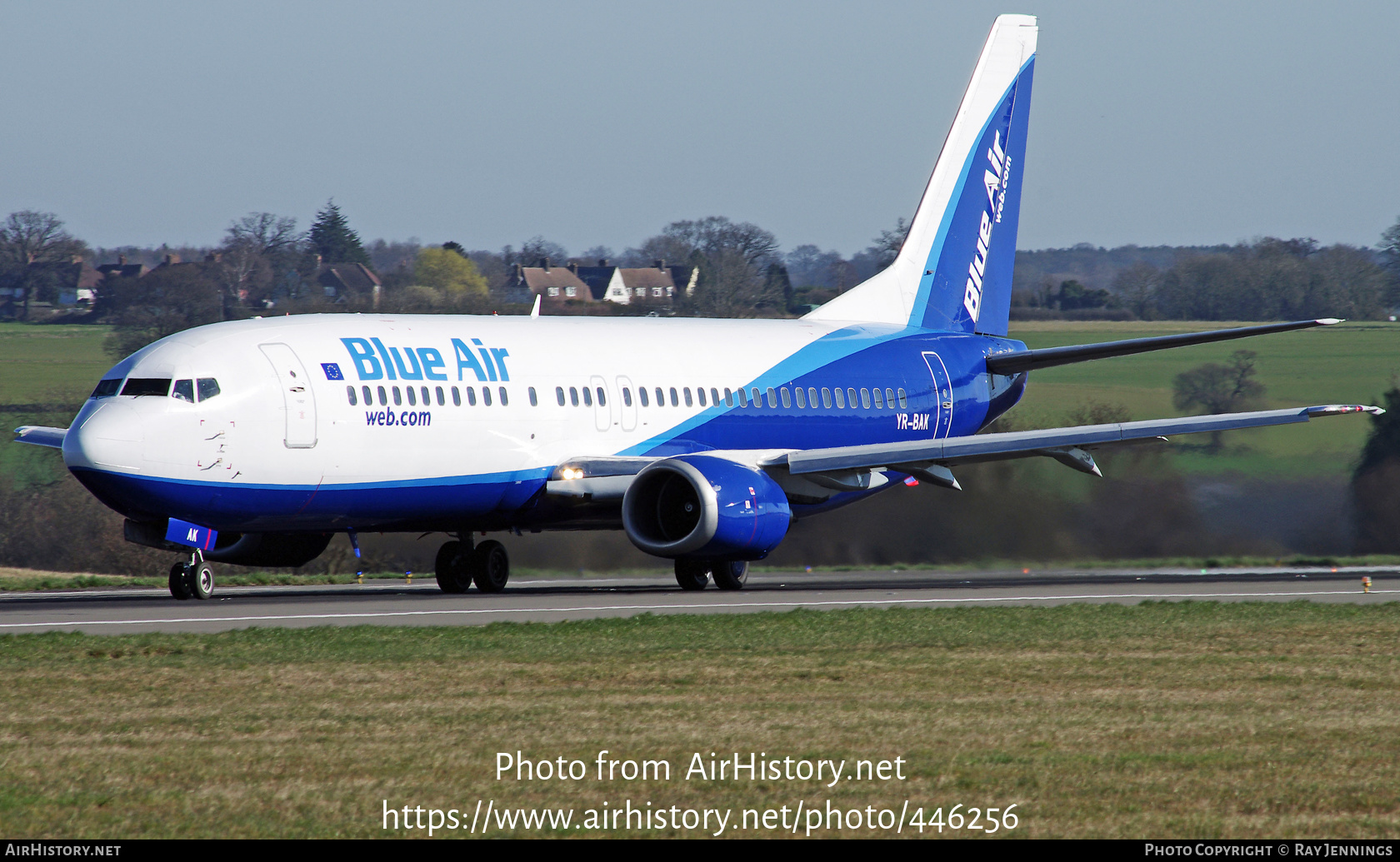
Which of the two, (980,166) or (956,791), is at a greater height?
(980,166)

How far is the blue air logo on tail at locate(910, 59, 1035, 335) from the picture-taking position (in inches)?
1206

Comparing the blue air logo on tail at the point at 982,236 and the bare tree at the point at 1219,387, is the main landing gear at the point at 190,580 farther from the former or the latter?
the bare tree at the point at 1219,387

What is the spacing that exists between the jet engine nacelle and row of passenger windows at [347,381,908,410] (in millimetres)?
1705

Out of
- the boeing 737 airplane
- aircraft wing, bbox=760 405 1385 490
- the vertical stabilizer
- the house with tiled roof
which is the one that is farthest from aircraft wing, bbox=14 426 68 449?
the house with tiled roof

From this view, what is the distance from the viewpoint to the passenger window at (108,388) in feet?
66.3

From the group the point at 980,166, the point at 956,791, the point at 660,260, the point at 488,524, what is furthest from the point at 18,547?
the point at 956,791

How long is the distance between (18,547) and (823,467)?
24592 mm

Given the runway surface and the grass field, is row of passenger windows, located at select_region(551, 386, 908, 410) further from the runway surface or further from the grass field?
the grass field

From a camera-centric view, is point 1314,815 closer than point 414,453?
Yes

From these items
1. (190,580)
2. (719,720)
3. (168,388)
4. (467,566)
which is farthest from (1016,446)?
(719,720)

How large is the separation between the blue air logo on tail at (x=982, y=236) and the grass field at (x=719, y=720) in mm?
13620

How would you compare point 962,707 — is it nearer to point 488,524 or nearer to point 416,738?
point 416,738

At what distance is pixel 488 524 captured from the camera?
23469mm

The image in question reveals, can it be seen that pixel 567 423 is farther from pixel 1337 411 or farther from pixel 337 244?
pixel 337 244
